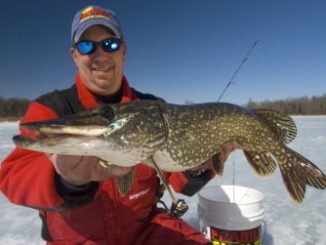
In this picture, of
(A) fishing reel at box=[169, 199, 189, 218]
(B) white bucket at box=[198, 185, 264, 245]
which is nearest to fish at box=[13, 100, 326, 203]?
(B) white bucket at box=[198, 185, 264, 245]

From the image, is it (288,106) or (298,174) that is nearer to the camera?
(298,174)

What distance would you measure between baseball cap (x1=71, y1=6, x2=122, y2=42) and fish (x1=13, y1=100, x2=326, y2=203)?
0.81 meters

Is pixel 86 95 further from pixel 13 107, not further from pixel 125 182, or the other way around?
pixel 13 107

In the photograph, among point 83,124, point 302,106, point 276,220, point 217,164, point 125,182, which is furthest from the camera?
point 302,106

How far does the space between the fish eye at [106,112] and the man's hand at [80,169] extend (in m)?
0.20

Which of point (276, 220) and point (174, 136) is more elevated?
point (174, 136)

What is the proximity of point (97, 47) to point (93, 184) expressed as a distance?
106 centimetres

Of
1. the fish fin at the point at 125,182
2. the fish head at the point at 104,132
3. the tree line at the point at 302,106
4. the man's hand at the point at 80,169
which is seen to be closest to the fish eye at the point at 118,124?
the fish head at the point at 104,132

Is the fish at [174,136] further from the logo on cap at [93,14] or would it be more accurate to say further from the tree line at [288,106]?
the tree line at [288,106]

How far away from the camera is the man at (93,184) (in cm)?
172

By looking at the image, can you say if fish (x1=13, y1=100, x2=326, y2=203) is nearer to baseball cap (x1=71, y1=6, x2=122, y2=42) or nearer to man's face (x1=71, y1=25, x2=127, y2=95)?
man's face (x1=71, y1=25, x2=127, y2=95)

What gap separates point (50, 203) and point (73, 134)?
53 cm

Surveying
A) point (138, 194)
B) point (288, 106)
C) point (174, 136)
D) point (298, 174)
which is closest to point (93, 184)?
point (174, 136)

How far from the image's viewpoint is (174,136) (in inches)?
75.1
